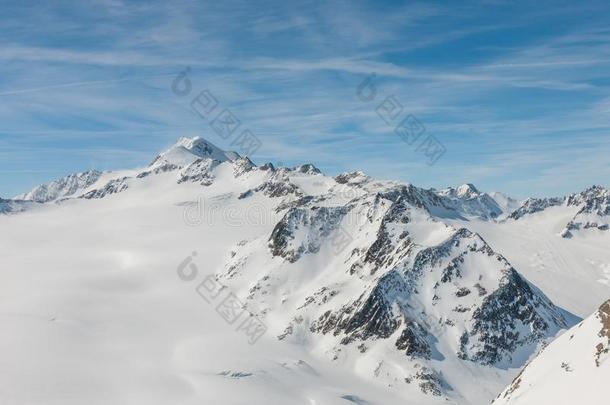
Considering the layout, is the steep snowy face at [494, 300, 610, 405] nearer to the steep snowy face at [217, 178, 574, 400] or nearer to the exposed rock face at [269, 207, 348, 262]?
the steep snowy face at [217, 178, 574, 400]

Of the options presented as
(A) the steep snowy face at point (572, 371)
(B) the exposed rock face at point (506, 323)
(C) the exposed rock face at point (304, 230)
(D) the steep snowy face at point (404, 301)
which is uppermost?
(C) the exposed rock face at point (304, 230)

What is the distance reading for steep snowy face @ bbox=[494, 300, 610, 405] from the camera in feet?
147

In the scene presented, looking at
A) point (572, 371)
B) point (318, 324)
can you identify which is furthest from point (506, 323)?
point (572, 371)

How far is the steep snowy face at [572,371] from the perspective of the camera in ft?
147

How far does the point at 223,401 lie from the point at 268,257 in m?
76.3

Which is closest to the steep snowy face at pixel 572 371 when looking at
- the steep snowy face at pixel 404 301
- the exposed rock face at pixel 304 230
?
the steep snowy face at pixel 404 301

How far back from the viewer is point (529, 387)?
53.7 m

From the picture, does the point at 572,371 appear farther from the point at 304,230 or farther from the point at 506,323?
the point at 304,230

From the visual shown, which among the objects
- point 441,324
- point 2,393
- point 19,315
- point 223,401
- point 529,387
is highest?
point 19,315

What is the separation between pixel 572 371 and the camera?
161 ft

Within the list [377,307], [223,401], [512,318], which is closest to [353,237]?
[377,307]

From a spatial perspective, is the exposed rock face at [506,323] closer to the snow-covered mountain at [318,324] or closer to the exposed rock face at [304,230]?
the snow-covered mountain at [318,324]

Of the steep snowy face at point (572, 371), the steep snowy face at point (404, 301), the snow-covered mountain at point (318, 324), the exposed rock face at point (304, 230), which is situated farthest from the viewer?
the exposed rock face at point (304, 230)

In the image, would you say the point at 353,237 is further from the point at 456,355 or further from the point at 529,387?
the point at 529,387
